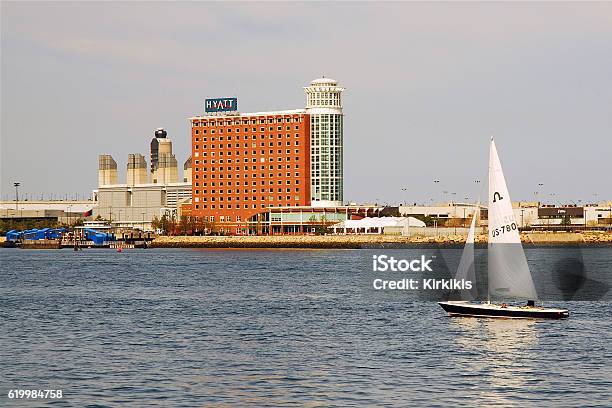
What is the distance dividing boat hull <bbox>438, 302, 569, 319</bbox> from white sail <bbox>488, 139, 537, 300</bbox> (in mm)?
1117

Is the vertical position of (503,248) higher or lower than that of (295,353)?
higher

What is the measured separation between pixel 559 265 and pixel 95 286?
97661 millimetres

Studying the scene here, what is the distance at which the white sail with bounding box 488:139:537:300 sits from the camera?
218ft

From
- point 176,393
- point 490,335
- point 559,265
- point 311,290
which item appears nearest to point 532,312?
point 490,335

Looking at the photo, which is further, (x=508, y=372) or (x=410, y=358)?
(x=410, y=358)

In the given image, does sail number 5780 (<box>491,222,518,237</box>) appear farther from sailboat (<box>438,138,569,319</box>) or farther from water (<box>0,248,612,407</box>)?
water (<box>0,248,612,407</box>)

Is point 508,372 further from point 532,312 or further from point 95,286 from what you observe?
point 95,286

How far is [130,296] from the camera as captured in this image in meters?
97.8

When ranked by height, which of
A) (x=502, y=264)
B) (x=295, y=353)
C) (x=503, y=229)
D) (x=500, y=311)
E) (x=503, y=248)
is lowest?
(x=295, y=353)

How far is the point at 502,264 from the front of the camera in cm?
6800

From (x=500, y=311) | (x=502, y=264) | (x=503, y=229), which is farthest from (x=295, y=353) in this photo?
(x=502, y=264)

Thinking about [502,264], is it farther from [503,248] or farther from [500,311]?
[500,311]

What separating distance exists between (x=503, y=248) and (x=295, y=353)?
18.8 meters

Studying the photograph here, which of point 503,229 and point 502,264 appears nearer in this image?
point 503,229
